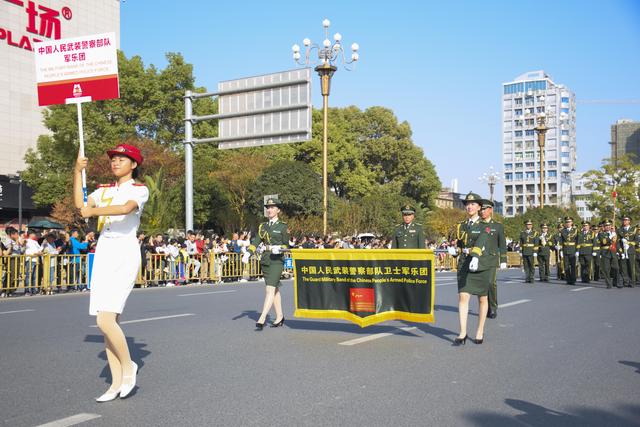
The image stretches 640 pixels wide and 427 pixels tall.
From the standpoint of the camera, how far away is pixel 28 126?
52.5m

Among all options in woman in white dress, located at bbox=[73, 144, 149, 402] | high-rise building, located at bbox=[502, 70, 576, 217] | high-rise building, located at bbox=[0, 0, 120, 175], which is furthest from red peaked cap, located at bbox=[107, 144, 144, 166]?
high-rise building, located at bbox=[502, 70, 576, 217]

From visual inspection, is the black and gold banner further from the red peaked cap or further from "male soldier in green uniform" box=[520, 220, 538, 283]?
"male soldier in green uniform" box=[520, 220, 538, 283]

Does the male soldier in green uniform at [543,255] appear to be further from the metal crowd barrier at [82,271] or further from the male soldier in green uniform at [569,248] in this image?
the metal crowd barrier at [82,271]

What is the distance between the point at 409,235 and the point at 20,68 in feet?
155

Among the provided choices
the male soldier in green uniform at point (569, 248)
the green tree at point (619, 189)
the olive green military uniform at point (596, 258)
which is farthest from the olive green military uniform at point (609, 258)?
the green tree at point (619, 189)

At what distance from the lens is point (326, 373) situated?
6.98 metres

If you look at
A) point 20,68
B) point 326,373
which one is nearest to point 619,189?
point 20,68

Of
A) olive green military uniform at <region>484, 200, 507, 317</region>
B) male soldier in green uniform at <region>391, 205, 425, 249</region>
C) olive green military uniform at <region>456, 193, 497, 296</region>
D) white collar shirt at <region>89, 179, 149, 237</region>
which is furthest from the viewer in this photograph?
male soldier in green uniform at <region>391, 205, 425, 249</region>

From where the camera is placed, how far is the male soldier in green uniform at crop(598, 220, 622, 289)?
21550mm

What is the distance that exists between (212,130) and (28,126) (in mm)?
13861

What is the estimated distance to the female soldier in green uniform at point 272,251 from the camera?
10.4 metres

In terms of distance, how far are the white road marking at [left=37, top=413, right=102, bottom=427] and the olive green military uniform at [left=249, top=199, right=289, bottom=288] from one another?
522cm

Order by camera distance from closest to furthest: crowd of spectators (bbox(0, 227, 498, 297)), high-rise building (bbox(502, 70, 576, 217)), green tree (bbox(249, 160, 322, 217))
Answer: crowd of spectators (bbox(0, 227, 498, 297)) → green tree (bbox(249, 160, 322, 217)) → high-rise building (bbox(502, 70, 576, 217))

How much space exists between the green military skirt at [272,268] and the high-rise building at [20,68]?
44795 mm
